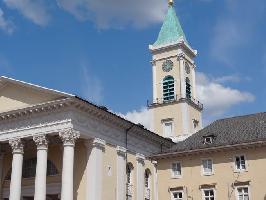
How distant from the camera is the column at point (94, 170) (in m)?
43.8

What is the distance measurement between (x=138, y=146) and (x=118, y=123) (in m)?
5.36

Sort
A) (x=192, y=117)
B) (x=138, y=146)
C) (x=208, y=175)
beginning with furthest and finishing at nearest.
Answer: (x=192, y=117) → (x=138, y=146) → (x=208, y=175)

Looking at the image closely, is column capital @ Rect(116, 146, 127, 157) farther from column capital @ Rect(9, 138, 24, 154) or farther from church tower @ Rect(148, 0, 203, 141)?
church tower @ Rect(148, 0, 203, 141)

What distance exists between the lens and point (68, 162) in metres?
42.3

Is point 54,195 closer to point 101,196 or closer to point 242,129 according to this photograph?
point 101,196

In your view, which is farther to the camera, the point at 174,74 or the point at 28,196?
the point at 174,74

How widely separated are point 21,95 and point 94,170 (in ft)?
32.9

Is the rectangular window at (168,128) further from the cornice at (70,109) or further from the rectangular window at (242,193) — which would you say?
the rectangular window at (242,193)

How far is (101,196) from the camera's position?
146 ft

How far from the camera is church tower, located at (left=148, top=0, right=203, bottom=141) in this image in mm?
67312

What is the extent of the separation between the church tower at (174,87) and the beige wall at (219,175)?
21.8 metres

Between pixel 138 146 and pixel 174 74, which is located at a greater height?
pixel 174 74

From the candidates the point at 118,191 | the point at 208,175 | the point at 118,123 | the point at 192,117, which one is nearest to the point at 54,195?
the point at 118,191

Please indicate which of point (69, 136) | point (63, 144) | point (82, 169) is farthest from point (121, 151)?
point (69, 136)
